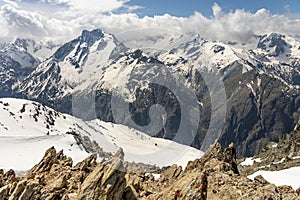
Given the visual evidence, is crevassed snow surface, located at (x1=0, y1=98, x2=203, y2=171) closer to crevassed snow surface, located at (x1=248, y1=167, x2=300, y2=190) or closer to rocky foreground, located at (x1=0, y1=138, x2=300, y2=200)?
crevassed snow surface, located at (x1=248, y1=167, x2=300, y2=190)

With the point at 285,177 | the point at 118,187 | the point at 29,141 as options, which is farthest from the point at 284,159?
the point at 118,187

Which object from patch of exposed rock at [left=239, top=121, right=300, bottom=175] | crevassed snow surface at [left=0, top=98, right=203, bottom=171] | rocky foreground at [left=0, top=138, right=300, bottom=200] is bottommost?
patch of exposed rock at [left=239, top=121, right=300, bottom=175]

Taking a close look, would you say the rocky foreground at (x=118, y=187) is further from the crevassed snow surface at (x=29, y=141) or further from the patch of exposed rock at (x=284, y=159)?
the patch of exposed rock at (x=284, y=159)

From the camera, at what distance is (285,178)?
90.6m

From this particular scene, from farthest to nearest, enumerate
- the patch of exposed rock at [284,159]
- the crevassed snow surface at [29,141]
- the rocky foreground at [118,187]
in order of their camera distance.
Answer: the patch of exposed rock at [284,159], the crevassed snow surface at [29,141], the rocky foreground at [118,187]

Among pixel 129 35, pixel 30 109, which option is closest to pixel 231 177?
pixel 129 35

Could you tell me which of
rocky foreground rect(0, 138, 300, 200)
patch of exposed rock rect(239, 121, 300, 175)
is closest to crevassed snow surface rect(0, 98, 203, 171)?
rocky foreground rect(0, 138, 300, 200)

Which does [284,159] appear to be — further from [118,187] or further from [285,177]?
[118,187]

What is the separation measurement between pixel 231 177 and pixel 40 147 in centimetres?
8557

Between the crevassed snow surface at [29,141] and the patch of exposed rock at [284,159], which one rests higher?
the crevassed snow surface at [29,141]

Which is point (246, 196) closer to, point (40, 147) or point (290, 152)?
point (40, 147)

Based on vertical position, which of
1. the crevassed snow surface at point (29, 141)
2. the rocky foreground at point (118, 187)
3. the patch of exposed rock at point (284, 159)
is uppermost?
the rocky foreground at point (118, 187)

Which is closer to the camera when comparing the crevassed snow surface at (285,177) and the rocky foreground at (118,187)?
the rocky foreground at (118,187)

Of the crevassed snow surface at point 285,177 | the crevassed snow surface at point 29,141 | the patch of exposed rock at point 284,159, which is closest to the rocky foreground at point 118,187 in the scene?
the crevassed snow surface at point 29,141
